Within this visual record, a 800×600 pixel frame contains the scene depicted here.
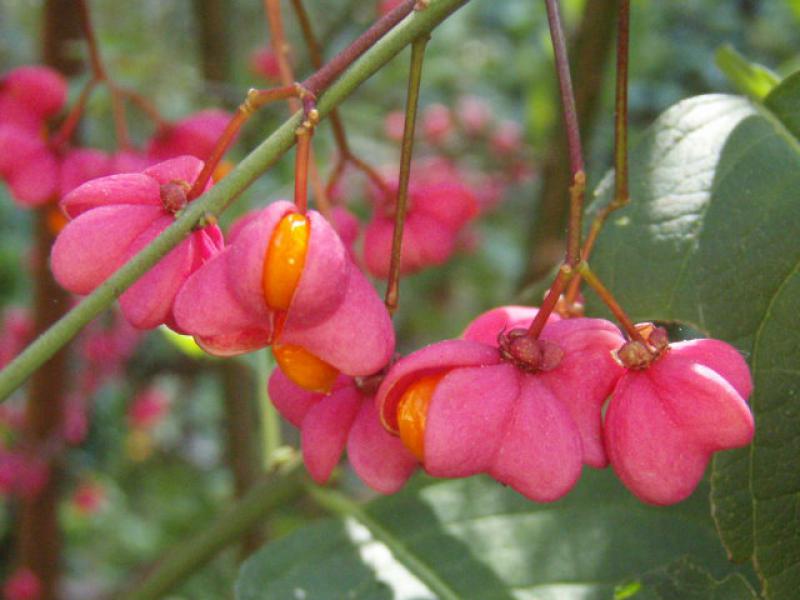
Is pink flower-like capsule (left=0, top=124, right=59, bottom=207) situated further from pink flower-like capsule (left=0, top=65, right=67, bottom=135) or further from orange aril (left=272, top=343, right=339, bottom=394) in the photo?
orange aril (left=272, top=343, right=339, bottom=394)

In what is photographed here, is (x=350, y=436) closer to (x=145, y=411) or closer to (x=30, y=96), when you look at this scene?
(x=30, y=96)

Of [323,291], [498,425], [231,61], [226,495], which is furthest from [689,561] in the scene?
[226,495]

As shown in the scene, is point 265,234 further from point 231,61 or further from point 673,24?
point 673,24

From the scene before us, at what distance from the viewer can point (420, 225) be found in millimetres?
1171

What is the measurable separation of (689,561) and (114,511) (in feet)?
8.56

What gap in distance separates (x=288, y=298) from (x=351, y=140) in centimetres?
194

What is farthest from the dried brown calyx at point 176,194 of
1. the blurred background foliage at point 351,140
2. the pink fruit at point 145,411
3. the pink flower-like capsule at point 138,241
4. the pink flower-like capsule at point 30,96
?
the pink fruit at point 145,411

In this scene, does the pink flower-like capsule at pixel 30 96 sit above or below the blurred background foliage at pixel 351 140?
above

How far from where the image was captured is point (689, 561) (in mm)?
826

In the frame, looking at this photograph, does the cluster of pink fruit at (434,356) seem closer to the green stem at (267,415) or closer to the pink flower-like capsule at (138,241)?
the pink flower-like capsule at (138,241)

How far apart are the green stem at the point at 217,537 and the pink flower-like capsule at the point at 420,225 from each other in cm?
24

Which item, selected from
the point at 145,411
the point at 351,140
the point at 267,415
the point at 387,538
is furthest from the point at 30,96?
the point at 145,411

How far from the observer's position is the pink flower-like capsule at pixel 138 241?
62cm

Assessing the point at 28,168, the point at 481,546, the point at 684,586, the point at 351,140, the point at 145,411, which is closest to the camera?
the point at 684,586
